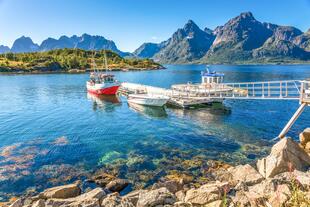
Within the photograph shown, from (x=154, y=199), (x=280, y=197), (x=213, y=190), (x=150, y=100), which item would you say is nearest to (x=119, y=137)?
(x=154, y=199)

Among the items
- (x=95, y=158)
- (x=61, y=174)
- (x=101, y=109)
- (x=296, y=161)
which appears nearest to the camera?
(x=296, y=161)

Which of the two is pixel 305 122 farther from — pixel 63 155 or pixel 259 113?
pixel 63 155

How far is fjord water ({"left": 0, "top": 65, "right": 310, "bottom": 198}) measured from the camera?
19000 mm

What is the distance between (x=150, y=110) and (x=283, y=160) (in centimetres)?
2665

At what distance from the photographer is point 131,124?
106ft

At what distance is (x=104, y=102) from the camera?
49938 millimetres

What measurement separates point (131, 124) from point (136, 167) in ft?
44.8

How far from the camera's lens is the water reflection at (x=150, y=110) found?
122 feet

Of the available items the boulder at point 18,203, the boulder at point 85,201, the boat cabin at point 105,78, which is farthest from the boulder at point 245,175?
the boat cabin at point 105,78

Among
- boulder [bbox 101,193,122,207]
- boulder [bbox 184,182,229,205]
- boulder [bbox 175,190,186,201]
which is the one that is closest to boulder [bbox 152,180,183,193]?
boulder [bbox 175,190,186,201]

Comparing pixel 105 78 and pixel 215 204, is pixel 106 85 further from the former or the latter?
pixel 215 204

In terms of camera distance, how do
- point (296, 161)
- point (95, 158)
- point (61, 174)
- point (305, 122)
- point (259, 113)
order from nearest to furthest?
point (296, 161), point (61, 174), point (95, 158), point (305, 122), point (259, 113)

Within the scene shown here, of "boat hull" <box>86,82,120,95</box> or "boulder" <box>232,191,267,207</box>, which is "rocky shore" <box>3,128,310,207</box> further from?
"boat hull" <box>86,82,120,95</box>

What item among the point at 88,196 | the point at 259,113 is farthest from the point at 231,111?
the point at 88,196
